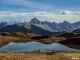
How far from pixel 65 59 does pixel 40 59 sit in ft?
28.7

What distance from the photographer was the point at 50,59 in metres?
61.6

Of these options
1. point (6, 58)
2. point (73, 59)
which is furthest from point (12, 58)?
point (73, 59)

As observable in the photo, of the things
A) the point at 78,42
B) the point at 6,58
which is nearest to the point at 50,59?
the point at 6,58

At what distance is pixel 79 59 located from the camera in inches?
2400

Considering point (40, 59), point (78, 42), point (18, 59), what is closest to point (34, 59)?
point (40, 59)

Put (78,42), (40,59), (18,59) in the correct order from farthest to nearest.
A: (78,42) < (40,59) < (18,59)

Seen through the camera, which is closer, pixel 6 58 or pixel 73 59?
pixel 6 58

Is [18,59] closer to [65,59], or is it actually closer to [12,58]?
[12,58]

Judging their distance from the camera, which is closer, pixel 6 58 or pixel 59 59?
pixel 6 58

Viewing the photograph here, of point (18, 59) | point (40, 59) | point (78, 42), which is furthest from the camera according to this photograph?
point (78, 42)

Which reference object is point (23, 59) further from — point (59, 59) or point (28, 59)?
point (59, 59)

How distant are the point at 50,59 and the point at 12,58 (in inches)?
503

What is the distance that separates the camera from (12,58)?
58688 mm

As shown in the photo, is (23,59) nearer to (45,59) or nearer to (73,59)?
(45,59)
